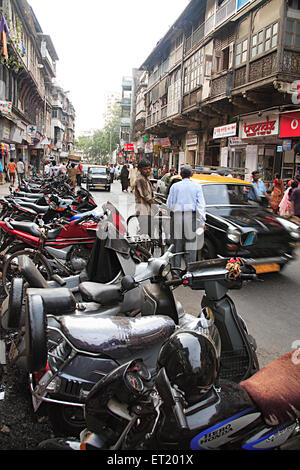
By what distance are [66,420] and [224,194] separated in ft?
19.3

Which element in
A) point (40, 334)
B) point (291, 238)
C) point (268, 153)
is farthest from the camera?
point (268, 153)

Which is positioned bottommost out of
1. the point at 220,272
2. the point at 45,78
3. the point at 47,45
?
the point at 220,272

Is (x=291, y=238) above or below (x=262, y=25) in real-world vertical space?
below

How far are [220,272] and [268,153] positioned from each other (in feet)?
50.6

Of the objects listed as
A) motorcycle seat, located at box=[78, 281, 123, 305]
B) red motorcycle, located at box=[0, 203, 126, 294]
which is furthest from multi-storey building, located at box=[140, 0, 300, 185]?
motorcycle seat, located at box=[78, 281, 123, 305]

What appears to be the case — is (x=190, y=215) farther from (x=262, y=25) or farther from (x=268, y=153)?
(x=262, y=25)

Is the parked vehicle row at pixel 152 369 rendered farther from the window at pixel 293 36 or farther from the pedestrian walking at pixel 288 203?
the window at pixel 293 36

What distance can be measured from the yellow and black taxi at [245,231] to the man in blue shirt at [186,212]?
0.41 m

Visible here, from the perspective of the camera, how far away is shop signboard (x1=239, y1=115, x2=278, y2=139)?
1500 centimetres

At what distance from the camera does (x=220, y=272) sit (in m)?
2.56

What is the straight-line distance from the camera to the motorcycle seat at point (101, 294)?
312cm

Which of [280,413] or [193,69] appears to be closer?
[280,413]

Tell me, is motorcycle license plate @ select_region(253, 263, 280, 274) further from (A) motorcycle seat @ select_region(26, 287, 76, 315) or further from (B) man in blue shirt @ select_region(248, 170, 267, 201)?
(A) motorcycle seat @ select_region(26, 287, 76, 315)

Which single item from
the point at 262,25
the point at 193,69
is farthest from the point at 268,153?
the point at 193,69
